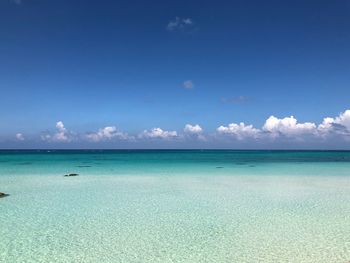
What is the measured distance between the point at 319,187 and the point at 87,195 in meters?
14.1

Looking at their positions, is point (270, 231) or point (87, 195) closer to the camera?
point (270, 231)

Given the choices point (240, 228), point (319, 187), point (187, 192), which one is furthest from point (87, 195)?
point (319, 187)

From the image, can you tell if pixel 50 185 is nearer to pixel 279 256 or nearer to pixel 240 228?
pixel 240 228

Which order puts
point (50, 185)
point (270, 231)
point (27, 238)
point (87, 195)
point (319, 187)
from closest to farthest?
point (27, 238), point (270, 231), point (87, 195), point (319, 187), point (50, 185)

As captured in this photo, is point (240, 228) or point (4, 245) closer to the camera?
point (4, 245)

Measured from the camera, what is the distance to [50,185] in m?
22.8

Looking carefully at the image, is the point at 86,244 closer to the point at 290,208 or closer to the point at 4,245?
the point at 4,245

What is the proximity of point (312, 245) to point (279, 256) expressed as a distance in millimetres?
1415

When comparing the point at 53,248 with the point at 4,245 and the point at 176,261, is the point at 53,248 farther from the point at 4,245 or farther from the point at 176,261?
the point at 176,261

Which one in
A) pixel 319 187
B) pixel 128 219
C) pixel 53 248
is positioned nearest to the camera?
pixel 53 248

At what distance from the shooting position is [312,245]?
9312 mm

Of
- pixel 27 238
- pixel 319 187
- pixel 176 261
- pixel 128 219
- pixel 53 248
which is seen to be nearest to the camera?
pixel 176 261

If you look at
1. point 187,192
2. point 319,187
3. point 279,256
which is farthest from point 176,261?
point 319,187

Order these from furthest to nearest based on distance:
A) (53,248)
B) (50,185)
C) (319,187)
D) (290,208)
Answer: (50,185), (319,187), (290,208), (53,248)
